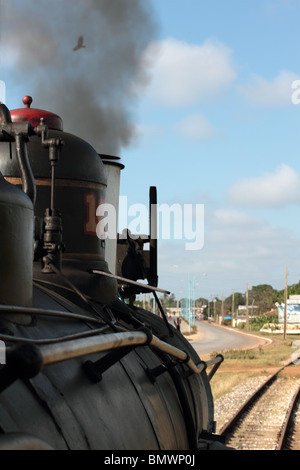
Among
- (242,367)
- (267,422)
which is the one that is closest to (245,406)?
(267,422)

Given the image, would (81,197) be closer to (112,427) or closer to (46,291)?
(46,291)

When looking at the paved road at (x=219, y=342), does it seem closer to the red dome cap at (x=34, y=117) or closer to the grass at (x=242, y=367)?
the grass at (x=242, y=367)

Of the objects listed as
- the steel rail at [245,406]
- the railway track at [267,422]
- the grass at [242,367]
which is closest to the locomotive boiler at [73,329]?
the steel rail at [245,406]

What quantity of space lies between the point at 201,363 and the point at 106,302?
132 cm

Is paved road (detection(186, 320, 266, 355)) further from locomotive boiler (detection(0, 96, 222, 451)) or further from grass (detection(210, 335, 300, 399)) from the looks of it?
locomotive boiler (detection(0, 96, 222, 451))

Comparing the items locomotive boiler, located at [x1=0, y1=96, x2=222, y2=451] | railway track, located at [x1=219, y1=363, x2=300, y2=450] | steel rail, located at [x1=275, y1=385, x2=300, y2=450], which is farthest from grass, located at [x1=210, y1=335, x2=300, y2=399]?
locomotive boiler, located at [x1=0, y1=96, x2=222, y2=451]

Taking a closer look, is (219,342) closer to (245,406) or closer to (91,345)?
(245,406)

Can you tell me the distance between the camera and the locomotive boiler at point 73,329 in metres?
2.58

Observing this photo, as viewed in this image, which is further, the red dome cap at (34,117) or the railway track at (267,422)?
the railway track at (267,422)

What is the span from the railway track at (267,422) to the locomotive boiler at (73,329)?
22.0ft

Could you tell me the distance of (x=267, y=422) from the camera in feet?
49.6

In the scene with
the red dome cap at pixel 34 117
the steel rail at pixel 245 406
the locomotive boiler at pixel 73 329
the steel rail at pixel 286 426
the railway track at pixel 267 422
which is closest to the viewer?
the locomotive boiler at pixel 73 329

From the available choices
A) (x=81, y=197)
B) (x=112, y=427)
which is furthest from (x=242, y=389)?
(x=112, y=427)

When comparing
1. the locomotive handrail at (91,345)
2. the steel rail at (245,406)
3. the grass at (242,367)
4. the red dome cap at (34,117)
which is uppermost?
the red dome cap at (34,117)
